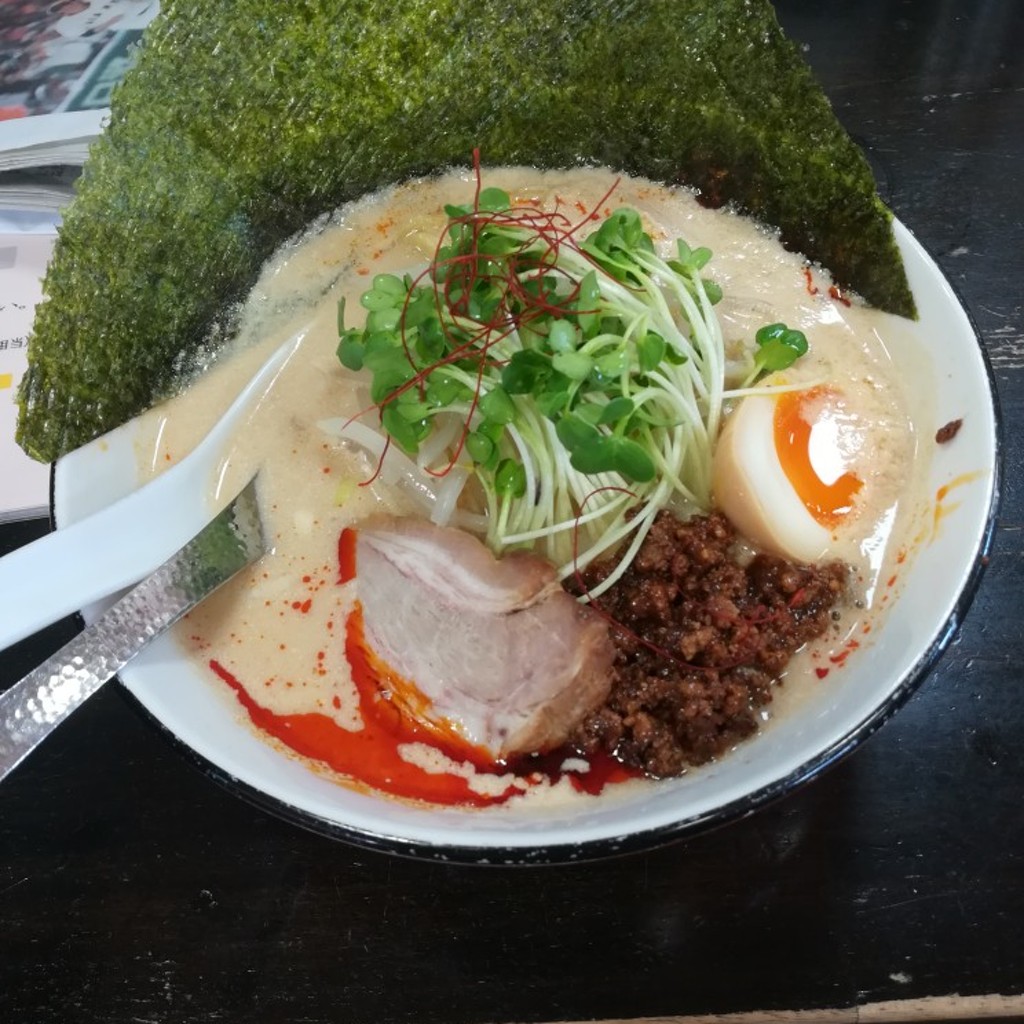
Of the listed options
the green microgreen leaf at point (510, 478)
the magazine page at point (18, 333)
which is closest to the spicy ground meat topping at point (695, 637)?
Answer: the green microgreen leaf at point (510, 478)

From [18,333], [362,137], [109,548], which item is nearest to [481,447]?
[109,548]

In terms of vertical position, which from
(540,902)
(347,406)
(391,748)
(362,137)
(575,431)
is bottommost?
(540,902)

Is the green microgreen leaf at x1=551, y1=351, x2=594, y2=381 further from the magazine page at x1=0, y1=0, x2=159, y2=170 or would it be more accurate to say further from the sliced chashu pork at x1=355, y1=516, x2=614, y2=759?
the magazine page at x1=0, y1=0, x2=159, y2=170

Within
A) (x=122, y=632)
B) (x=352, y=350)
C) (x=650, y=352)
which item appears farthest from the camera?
(x=352, y=350)

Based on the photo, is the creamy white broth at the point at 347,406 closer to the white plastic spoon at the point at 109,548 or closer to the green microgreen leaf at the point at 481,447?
the white plastic spoon at the point at 109,548

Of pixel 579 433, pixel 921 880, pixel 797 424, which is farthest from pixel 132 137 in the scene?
pixel 921 880

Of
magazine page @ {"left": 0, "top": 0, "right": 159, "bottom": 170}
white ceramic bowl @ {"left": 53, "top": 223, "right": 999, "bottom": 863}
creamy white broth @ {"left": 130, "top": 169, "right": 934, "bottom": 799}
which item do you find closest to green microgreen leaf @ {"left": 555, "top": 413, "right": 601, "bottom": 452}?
creamy white broth @ {"left": 130, "top": 169, "right": 934, "bottom": 799}

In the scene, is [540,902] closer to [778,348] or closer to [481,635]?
[481,635]
